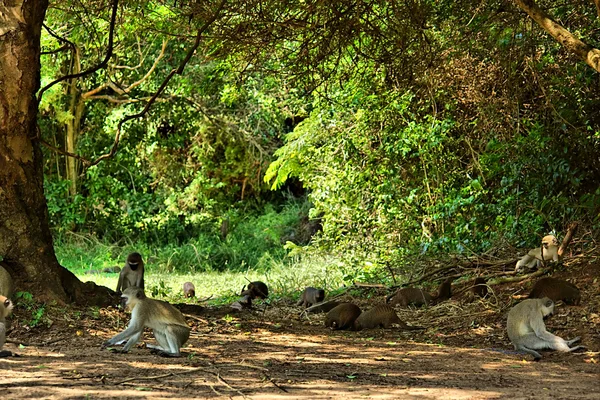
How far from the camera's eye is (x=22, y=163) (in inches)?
352

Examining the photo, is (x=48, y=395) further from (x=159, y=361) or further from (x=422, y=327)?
(x=422, y=327)

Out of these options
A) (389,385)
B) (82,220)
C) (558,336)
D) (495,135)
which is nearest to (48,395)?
(389,385)

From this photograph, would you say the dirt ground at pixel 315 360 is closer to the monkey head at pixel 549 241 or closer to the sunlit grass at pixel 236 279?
the monkey head at pixel 549 241

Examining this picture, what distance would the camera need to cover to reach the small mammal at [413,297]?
11406 mm

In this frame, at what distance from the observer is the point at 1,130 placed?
347 inches

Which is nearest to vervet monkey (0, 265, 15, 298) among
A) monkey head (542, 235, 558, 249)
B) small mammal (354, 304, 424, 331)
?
small mammal (354, 304, 424, 331)

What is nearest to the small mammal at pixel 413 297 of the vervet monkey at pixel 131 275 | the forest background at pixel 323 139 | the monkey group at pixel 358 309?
the monkey group at pixel 358 309

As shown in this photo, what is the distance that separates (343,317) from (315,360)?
2.65 m

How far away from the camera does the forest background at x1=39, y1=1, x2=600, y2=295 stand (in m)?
11.4

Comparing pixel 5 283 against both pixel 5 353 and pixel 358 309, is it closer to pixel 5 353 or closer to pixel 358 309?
pixel 5 353

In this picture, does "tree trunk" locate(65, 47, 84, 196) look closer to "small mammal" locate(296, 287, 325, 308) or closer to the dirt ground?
"small mammal" locate(296, 287, 325, 308)

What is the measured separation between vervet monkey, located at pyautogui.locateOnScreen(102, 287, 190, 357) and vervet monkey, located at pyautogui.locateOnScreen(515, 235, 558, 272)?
522cm

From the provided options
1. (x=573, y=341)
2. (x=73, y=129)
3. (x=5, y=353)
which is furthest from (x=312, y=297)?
(x=73, y=129)

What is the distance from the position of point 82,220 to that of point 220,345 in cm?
1545
